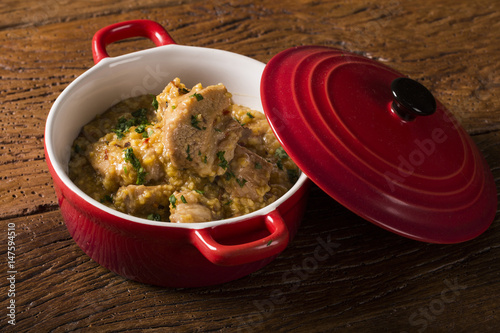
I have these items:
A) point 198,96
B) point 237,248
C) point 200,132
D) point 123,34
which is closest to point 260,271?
point 237,248

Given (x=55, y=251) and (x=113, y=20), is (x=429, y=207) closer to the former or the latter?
(x=55, y=251)

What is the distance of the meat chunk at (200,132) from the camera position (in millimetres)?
1951

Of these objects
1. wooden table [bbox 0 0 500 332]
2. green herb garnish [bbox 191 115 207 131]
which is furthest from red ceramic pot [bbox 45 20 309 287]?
green herb garnish [bbox 191 115 207 131]

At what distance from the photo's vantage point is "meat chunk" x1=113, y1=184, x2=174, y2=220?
193 cm

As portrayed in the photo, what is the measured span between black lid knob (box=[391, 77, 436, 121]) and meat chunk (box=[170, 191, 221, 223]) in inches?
28.4

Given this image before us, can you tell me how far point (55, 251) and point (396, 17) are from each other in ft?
7.80

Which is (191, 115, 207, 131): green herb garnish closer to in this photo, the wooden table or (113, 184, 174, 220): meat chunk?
(113, 184, 174, 220): meat chunk

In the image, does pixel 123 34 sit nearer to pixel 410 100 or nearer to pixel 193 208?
pixel 193 208

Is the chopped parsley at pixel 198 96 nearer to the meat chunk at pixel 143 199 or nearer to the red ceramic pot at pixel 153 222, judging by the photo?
the meat chunk at pixel 143 199

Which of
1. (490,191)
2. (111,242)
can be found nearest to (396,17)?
(490,191)

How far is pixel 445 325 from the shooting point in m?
2.03

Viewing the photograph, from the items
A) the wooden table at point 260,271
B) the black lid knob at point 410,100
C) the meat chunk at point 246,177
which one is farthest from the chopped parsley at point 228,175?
the black lid knob at point 410,100

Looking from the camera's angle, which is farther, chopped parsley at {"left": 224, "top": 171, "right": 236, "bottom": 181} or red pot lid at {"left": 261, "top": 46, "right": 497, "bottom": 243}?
chopped parsley at {"left": 224, "top": 171, "right": 236, "bottom": 181}

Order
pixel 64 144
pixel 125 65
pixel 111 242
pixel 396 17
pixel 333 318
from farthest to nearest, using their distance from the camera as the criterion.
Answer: pixel 396 17 < pixel 125 65 < pixel 64 144 < pixel 333 318 < pixel 111 242
